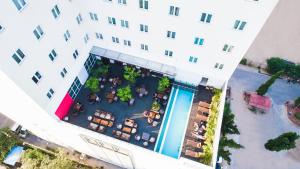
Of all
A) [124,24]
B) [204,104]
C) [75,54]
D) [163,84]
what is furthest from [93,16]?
[204,104]

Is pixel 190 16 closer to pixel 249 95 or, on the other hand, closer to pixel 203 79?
pixel 203 79

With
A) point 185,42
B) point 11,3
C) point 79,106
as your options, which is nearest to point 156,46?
point 185,42

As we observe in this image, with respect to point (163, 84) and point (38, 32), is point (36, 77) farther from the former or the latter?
point (163, 84)

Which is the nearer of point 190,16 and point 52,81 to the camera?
point 190,16

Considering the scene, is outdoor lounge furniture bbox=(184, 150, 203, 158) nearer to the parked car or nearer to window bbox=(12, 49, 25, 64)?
window bbox=(12, 49, 25, 64)

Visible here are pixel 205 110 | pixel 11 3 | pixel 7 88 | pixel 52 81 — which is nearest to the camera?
pixel 11 3

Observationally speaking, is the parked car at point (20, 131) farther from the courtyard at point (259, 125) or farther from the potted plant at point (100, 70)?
the courtyard at point (259, 125)
